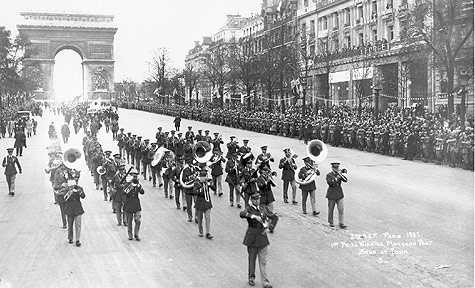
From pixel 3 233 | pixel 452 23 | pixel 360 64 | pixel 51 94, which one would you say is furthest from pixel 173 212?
pixel 51 94

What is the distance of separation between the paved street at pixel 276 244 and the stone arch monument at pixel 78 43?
81433mm

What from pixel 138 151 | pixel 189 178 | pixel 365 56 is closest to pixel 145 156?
pixel 138 151

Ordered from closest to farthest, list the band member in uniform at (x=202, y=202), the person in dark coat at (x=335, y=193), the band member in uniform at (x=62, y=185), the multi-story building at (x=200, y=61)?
the band member in uniform at (x=202, y=202) → the band member in uniform at (x=62, y=185) → the person in dark coat at (x=335, y=193) → the multi-story building at (x=200, y=61)

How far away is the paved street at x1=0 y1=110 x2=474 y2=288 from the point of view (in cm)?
1077

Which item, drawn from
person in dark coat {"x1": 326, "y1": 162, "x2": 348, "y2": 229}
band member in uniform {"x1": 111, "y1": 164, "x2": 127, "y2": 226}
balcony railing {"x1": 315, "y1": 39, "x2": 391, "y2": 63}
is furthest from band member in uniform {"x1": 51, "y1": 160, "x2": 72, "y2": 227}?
balcony railing {"x1": 315, "y1": 39, "x2": 391, "y2": 63}

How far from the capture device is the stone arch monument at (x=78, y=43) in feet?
317

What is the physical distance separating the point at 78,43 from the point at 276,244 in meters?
98.2

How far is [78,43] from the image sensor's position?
10494 centimetres

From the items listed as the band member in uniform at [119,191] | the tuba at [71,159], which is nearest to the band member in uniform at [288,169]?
the band member in uniform at [119,191]

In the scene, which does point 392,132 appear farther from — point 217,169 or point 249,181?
point 249,181

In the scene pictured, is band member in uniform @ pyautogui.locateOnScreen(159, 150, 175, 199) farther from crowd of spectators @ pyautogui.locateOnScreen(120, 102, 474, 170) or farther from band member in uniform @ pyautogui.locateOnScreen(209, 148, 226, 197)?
crowd of spectators @ pyautogui.locateOnScreen(120, 102, 474, 170)

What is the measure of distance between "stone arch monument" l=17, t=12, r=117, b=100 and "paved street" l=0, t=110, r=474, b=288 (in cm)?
8143

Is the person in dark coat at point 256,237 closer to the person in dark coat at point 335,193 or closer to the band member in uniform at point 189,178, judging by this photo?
the person in dark coat at point 335,193

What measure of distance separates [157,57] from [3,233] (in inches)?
2759
